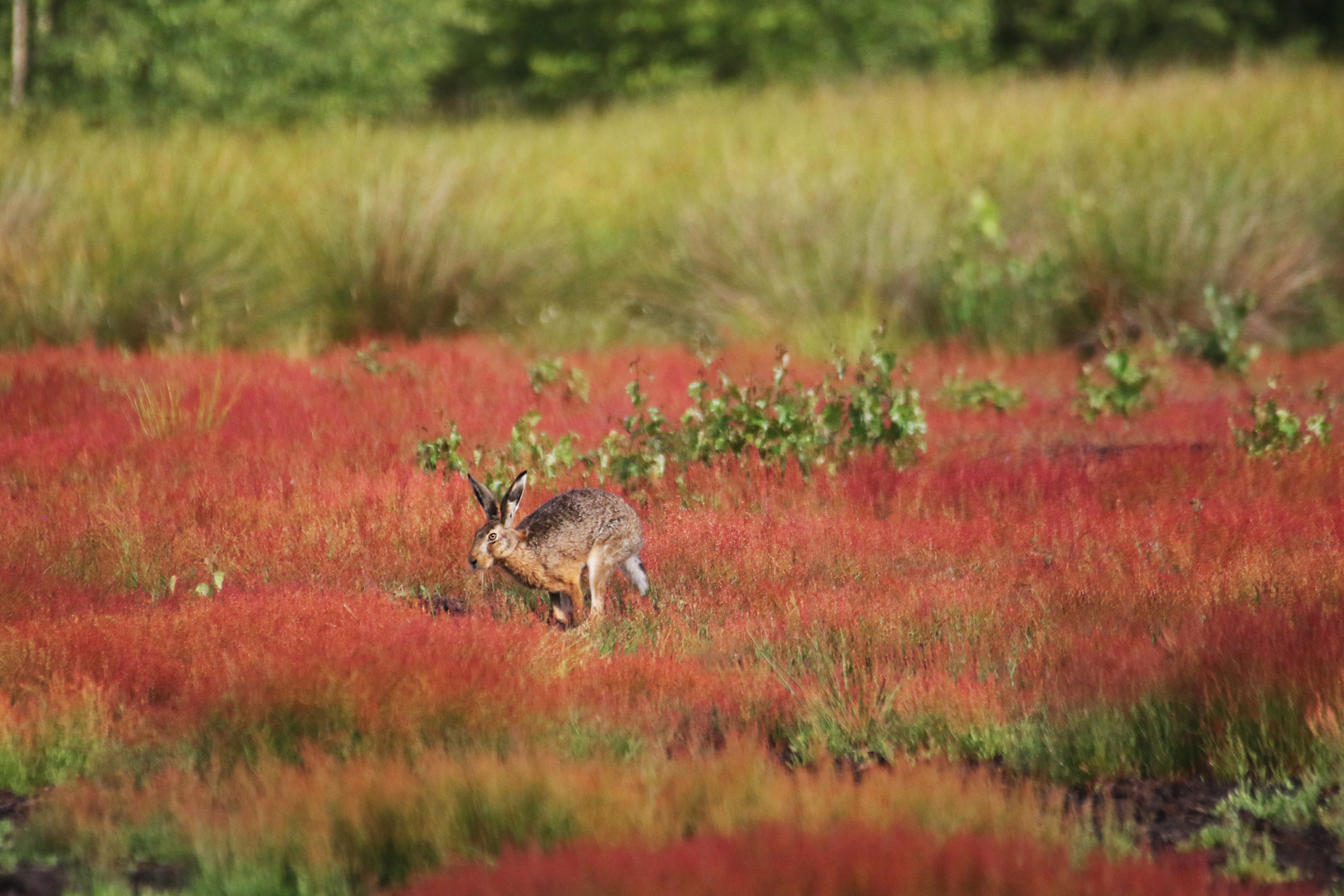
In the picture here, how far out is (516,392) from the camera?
1134 cm

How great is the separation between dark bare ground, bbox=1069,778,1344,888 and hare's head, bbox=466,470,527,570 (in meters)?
2.46

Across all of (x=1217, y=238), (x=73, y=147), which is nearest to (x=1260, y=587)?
(x=1217, y=238)

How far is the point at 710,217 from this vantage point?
15.9 meters

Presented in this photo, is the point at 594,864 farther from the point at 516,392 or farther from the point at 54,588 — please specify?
the point at 516,392

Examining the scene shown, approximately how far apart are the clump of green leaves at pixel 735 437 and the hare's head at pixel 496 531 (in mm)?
2095

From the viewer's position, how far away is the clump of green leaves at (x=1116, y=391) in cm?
1120

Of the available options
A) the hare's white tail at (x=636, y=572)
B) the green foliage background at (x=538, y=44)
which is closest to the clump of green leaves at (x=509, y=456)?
the hare's white tail at (x=636, y=572)

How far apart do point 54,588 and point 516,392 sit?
4.91 meters

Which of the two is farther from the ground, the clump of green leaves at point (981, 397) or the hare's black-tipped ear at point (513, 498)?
the hare's black-tipped ear at point (513, 498)

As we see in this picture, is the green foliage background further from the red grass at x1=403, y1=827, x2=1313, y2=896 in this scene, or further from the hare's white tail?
the red grass at x1=403, y1=827, x2=1313, y2=896

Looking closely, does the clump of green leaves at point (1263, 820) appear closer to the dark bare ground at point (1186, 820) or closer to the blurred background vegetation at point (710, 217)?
the dark bare ground at point (1186, 820)

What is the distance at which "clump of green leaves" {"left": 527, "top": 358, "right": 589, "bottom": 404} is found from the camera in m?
11.2

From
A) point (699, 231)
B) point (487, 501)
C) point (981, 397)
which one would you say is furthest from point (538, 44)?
point (487, 501)

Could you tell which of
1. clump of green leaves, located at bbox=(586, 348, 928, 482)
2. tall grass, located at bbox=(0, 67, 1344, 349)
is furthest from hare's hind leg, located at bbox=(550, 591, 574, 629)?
tall grass, located at bbox=(0, 67, 1344, 349)
